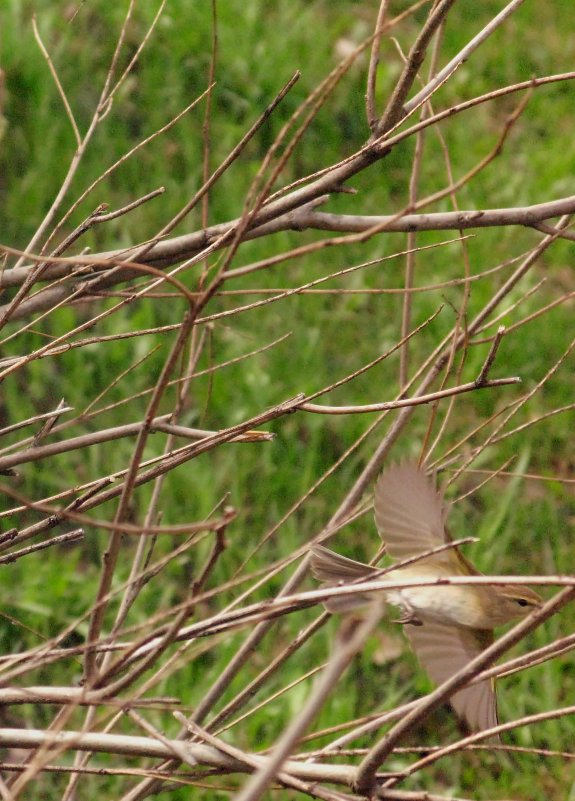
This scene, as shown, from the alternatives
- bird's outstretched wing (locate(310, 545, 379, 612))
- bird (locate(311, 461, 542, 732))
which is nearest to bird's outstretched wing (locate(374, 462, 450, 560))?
bird (locate(311, 461, 542, 732))

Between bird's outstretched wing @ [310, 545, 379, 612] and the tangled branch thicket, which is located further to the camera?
the tangled branch thicket

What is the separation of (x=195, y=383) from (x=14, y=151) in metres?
1.06

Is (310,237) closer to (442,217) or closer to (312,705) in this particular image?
(442,217)

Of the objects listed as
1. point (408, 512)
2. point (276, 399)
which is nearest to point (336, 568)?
point (408, 512)

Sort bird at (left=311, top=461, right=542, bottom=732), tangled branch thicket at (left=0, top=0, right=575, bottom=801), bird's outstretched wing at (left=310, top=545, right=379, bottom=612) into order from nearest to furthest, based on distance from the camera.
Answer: bird's outstretched wing at (left=310, top=545, right=379, bottom=612), bird at (left=311, top=461, right=542, bottom=732), tangled branch thicket at (left=0, top=0, right=575, bottom=801)

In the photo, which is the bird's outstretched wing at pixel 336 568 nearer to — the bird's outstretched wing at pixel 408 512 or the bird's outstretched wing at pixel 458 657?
the bird's outstretched wing at pixel 408 512

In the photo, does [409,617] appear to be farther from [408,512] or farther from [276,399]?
[276,399]

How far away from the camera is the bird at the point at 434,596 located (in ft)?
5.85

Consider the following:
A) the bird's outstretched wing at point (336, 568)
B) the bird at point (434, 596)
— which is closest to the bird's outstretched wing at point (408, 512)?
the bird at point (434, 596)

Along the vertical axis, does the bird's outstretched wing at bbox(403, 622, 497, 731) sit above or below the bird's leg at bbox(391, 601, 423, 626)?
below

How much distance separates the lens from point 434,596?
1972 mm

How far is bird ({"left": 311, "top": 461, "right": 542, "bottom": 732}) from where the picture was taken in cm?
178

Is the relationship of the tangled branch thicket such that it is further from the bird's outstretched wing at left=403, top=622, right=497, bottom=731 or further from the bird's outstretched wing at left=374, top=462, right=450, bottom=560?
the bird's outstretched wing at left=403, top=622, right=497, bottom=731

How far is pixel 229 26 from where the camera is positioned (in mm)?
4188
